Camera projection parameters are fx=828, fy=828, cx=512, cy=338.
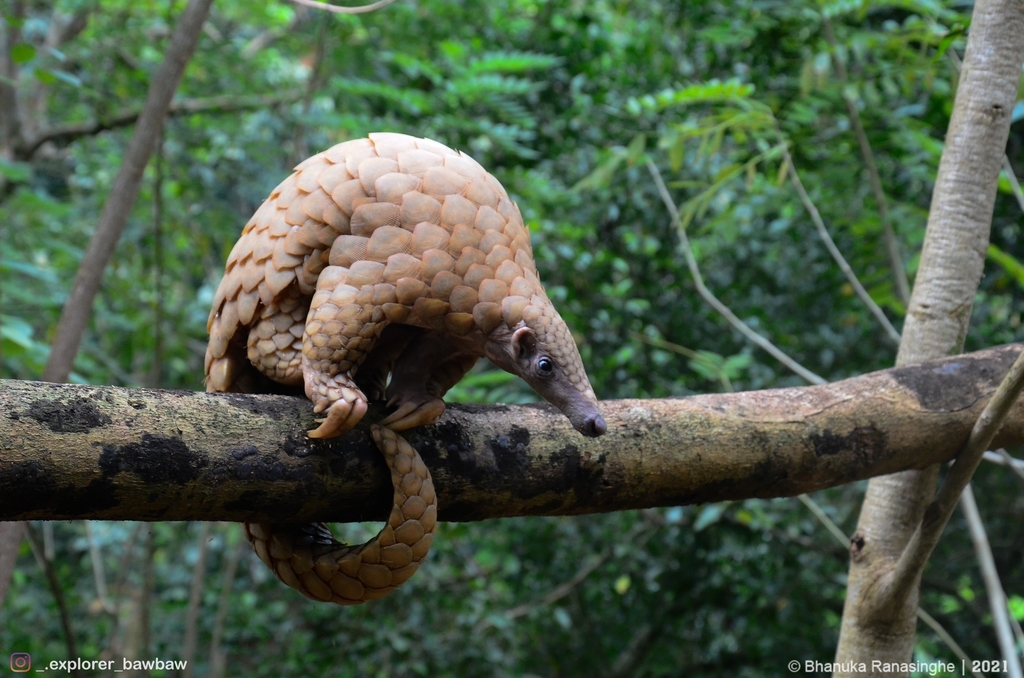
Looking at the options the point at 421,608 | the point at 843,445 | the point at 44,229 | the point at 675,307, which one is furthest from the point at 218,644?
the point at 843,445

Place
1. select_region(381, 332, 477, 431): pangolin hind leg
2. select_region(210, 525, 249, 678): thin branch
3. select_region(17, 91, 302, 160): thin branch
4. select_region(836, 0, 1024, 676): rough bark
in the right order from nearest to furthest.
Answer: select_region(381, 332, 477, 431): pangolin hind leg, select_region(836, 0, 1024, 676): rough bark, select_region(210, 525, 249, 678): thin branch, select_region(17, 91, 302, 160): thin branch

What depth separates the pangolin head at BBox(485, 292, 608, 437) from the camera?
59.3 inches

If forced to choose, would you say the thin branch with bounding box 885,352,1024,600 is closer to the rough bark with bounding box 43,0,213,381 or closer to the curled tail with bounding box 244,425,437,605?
the curled tail with bounding box 244,425,437,605

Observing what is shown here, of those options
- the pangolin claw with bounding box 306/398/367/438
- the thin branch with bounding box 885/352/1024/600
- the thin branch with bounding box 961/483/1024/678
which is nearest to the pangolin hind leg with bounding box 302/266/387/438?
the pangolin claw with bounding box 306/398/367/438

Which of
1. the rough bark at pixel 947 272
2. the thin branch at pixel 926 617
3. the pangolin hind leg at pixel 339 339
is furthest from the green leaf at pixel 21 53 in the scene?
the thin branch at pixel 926 617

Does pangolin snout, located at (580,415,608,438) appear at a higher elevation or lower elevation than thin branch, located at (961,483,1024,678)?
higher

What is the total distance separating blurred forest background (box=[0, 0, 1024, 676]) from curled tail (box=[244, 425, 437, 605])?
6.13 feet

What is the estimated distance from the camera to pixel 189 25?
232cm

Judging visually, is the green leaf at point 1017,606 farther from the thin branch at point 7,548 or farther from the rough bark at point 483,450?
the thin branch at point 7,548

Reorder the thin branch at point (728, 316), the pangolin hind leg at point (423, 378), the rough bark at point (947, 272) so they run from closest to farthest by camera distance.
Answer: the pangolin hind leg at point (423, 378)
the rough bark at point (947, 272)
the thin branch at point (728, 316)

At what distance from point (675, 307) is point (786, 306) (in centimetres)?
72

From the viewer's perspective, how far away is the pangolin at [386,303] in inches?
58.5

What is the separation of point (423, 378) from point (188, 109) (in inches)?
131

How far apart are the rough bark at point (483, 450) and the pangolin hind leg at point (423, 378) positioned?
46mm
